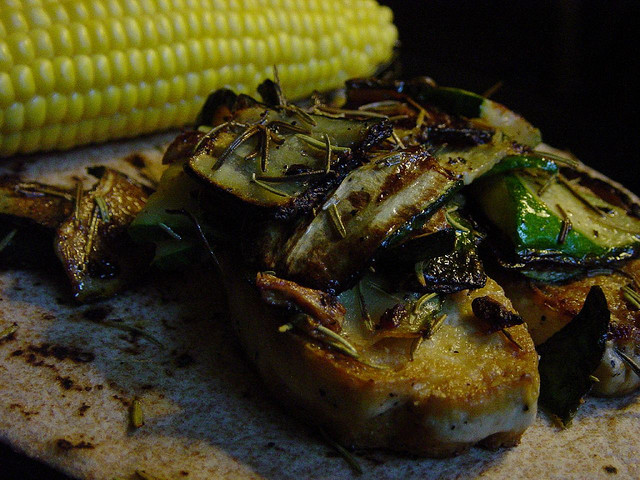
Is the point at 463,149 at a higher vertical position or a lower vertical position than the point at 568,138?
higher

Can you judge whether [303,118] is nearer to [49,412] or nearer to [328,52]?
[49,412]

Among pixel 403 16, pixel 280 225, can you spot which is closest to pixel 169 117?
pixel 280 225

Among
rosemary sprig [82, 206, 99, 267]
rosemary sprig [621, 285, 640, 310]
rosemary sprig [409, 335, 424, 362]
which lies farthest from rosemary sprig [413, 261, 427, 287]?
rosemary sprig [82, 206, 99, 267]

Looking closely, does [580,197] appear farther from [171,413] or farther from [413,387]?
[171,413]

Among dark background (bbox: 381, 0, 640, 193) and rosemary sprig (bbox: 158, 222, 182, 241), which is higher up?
rosemary sprig (bbox: 158, 222, 182, 241)

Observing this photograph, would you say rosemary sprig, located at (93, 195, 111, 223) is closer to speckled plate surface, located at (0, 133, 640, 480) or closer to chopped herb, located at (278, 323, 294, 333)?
speckled plate surface, located at (0, 133, 640, 480)

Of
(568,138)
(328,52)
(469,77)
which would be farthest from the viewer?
(469,77)
